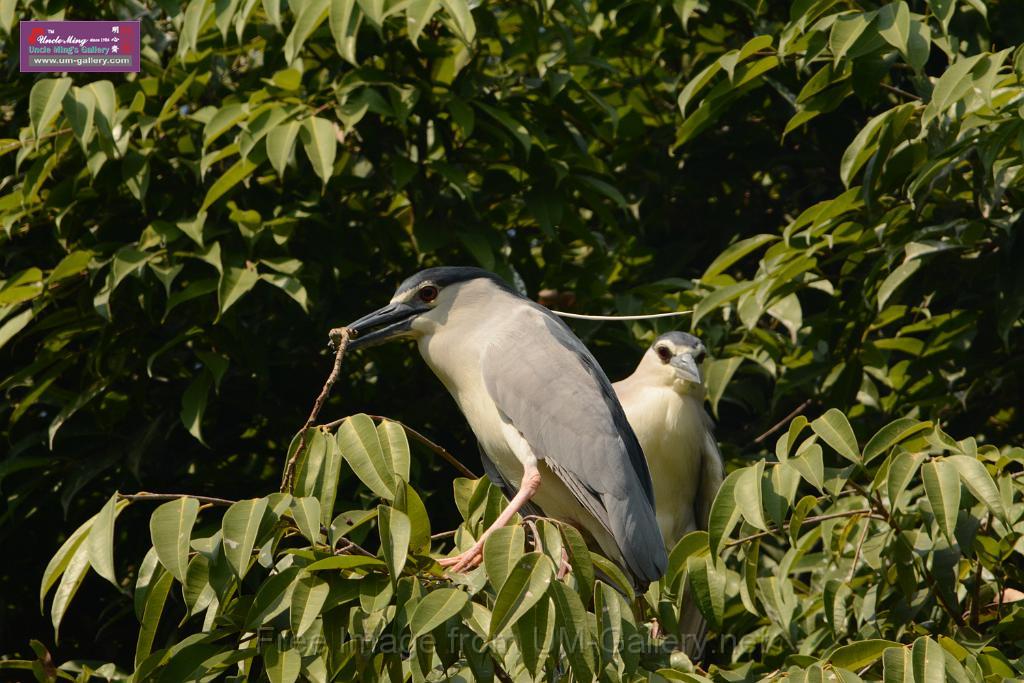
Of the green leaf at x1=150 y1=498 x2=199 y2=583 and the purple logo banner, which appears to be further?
the purple logo banner

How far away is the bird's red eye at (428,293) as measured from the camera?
2.76 meters

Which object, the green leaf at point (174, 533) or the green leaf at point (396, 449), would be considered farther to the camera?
the green leaf at point (396, 449)

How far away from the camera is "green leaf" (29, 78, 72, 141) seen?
2812mm

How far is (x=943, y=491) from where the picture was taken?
194cm

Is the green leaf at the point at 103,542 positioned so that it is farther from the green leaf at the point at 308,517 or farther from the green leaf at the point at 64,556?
the green leaf at the point at 308,517

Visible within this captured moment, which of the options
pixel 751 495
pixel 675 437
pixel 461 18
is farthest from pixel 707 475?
pixel 461 18

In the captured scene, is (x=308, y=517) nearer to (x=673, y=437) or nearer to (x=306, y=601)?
(x=306, y=601)

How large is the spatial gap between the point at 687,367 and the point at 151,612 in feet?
5.81

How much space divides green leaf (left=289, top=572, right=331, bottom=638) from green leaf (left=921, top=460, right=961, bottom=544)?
1.01 meters

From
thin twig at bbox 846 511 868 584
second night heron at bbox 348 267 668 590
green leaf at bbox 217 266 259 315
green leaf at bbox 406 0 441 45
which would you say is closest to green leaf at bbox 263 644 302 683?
second night heron at bbox 348 267 668 590

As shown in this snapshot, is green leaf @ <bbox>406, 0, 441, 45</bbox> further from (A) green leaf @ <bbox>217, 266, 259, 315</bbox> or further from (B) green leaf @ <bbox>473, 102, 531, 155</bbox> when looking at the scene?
(A) green leaf @ <bbox>217, 266, 259, 315</bbox>

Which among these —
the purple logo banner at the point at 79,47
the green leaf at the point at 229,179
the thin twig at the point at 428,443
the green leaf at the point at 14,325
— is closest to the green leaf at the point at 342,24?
the green leaf at the point at 229,179

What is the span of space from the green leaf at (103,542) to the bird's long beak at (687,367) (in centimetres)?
176

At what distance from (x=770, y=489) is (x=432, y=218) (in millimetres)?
1583
